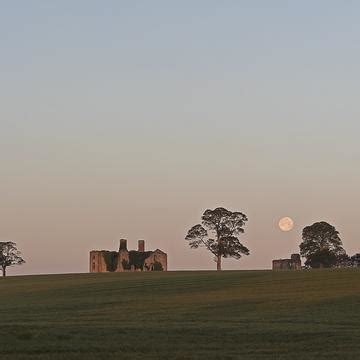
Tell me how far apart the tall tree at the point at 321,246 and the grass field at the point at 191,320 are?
48.0 meters

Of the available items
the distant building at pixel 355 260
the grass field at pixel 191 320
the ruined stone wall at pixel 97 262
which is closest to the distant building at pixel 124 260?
the ruined stone wall at pixel 97 262

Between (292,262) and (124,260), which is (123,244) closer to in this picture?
(124,260)

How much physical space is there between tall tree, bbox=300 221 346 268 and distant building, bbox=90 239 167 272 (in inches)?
755

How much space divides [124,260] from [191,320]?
8253 cm

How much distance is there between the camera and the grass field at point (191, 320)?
20.3 meters

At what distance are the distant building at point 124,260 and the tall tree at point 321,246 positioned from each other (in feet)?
62.9

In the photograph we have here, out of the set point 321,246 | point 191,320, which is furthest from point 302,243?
point 191,320

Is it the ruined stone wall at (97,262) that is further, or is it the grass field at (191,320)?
the ruined stone wall at (97,262)

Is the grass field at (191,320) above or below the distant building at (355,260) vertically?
below

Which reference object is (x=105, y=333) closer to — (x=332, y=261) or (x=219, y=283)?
(x=219, y=283)

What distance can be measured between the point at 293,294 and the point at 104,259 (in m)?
69.1

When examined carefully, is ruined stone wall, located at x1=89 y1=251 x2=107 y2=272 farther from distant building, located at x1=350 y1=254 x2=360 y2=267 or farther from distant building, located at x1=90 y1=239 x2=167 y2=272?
distant building, located at x1=350 y1=254 x2=360 y2=267

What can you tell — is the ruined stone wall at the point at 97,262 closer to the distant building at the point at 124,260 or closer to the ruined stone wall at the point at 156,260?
the distant building at the point at 124,260

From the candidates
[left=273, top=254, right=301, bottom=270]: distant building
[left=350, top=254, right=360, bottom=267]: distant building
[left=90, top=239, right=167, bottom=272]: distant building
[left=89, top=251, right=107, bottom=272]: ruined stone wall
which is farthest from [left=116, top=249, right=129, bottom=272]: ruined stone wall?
[left=350, top=254, right=360, bottom=267]: distant building
